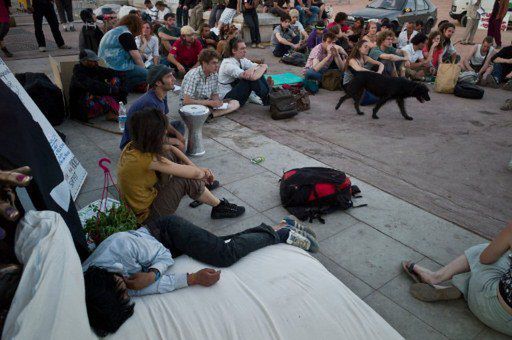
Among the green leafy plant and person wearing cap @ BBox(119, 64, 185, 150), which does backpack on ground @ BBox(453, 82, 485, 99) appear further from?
the green leafy plant

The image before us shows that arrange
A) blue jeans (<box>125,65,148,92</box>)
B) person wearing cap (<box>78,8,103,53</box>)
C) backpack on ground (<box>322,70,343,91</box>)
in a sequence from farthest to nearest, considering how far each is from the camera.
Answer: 1. backpack on ground (<box>322,70,343,91</box>)
2. person wearing cap (<box>78,8,103,53</box>)
3. blue jeans (<box>125,65,148,92</box>)

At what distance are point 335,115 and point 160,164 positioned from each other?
4501mm

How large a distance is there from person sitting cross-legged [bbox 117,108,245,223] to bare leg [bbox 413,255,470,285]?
1.91m

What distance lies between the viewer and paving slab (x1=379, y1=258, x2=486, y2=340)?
2709mm

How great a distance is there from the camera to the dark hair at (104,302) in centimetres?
188

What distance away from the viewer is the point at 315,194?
12.6 feet

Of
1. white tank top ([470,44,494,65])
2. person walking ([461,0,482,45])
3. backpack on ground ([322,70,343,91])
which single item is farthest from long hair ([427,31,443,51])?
person walking ([461,0,482,45])

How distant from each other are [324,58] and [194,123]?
4125 mm

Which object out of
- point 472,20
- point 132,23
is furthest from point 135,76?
point 472,20

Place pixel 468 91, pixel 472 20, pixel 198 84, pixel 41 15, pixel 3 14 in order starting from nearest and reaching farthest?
pixel 198 84 < pixel 468 91 < pixel 3 14 < pixel 41 15 < pixel 472 20

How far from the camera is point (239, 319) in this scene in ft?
7.04

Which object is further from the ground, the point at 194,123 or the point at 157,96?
the point at 157,96

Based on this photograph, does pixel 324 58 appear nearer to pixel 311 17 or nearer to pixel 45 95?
pixel 45 95

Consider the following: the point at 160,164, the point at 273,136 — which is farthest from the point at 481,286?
the point at 273,136
